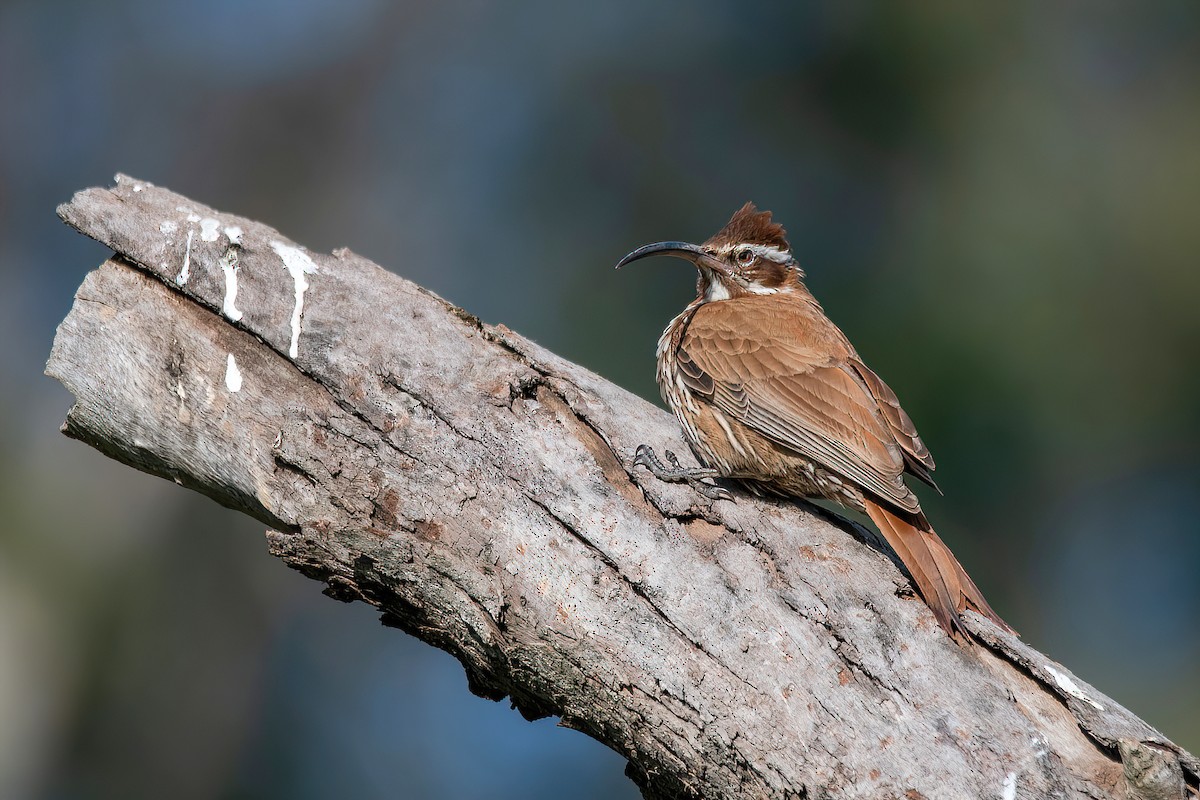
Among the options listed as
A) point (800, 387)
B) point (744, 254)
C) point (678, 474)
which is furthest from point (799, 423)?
point (744, 254)

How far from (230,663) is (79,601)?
4.49 feet

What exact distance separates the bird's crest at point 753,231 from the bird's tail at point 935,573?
149 centimetres

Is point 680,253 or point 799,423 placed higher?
point 680,253

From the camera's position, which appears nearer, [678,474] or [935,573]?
[935,573]

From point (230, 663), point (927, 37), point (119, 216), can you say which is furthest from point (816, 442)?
point (230, 663)

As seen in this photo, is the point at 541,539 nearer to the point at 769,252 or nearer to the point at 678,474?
the point at 678,474

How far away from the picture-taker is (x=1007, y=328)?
7992 millimetres

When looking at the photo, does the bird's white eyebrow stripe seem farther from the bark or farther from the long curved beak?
the bark

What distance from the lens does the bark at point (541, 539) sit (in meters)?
2.72

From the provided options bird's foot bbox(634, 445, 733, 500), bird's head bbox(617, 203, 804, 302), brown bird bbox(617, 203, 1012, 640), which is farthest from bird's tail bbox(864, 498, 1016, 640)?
bird's head bbox(617, 203, 804, 302)

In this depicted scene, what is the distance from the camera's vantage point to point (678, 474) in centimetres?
343

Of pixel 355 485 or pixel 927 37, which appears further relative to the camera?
pixel 927 37

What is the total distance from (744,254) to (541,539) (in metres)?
1.94

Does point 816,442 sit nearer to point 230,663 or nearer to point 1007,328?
point 1007,328
